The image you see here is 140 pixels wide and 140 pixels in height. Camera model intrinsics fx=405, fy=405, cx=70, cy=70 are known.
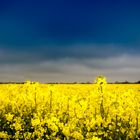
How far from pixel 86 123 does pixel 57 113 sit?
105 inches

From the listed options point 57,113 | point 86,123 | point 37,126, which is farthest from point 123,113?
point 57,113

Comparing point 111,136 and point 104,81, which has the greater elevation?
point 104,81

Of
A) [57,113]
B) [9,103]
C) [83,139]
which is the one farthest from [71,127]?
[9,103]

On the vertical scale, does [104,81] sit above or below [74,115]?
above

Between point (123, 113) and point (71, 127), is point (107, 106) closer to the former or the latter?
point (123, 113)

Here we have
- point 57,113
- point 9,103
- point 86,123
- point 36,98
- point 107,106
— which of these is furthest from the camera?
point 9,103

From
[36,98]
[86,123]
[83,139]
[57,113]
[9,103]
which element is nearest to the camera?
[83,139]

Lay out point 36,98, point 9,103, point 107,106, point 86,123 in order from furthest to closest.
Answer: point 9,103
point 36,98
point 107,106
point 86,123

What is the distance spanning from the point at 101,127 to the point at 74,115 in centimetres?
65

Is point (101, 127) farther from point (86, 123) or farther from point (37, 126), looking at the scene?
point (37, 126)

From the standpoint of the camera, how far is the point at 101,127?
7910 millimetres

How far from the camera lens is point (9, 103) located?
12.1 metres

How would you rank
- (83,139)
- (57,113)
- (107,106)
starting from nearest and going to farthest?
(83,139), (107,106), (57,113)

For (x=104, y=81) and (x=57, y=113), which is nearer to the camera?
(x=104, y=81)
